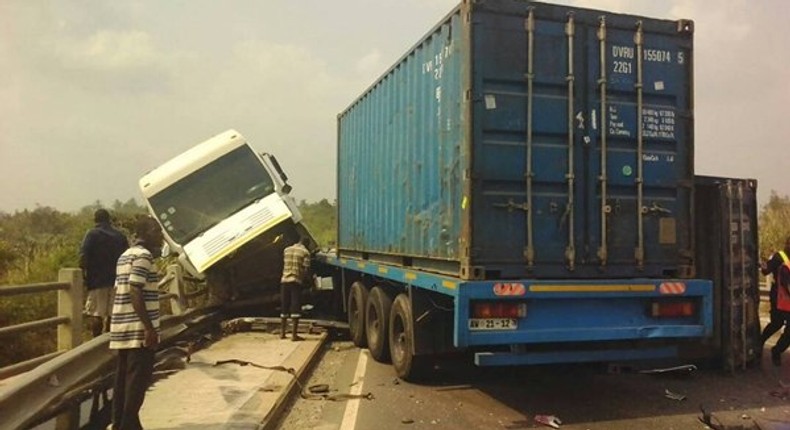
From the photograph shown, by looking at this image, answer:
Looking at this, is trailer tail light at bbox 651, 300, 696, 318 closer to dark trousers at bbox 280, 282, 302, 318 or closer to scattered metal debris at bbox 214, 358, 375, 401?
scattered metal debris at bbox 214, 358, 375, 401

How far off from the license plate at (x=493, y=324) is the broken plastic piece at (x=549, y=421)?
2.84 ft

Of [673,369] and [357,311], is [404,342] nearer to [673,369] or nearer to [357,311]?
[357,311]

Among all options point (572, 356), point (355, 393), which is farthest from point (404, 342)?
point (572, 356)

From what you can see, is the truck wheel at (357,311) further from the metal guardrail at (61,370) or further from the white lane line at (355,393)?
the metal guardrail at (61,370)

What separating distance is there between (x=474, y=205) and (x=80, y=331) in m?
4.85

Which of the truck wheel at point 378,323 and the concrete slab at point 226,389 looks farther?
the truck wheel at point 378,323

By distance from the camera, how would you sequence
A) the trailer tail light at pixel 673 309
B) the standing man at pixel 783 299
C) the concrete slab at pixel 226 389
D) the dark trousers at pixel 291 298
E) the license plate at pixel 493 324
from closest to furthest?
the concrete slab at pixel 226 389 < the license plate at pixel 493 324 < the trailer tail light at pixel 673 309 < the standing man at pixel 783 299 < the dark trousers at pixel 291 298

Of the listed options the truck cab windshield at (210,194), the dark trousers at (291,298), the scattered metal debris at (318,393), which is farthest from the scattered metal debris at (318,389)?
the truck cab windshield at (210,194)

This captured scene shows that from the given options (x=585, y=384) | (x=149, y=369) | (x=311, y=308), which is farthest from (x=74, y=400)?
(x=311, y=308)

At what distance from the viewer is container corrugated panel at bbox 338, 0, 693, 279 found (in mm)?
6352

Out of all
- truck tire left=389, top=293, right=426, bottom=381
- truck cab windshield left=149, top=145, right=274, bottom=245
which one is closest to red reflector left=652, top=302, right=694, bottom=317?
truck tire left=389, top=293, right=426, bottom=381

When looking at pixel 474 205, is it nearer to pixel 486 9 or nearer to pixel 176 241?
pixel 486 9

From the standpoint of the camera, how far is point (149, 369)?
5.26 m

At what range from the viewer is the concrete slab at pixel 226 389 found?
5.87 meters
